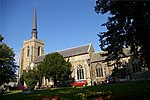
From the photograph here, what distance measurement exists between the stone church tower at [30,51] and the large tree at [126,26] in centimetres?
5181

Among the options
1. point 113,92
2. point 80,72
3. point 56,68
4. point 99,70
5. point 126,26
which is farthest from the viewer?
point 80,72

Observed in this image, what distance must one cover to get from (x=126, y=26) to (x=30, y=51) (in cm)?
5512

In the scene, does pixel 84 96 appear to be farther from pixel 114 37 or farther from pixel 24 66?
pixel 24 66

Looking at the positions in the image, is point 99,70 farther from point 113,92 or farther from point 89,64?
point 113,92

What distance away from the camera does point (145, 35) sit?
502 inches

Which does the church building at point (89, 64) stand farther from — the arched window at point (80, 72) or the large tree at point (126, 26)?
the large tree at point (126, 26)

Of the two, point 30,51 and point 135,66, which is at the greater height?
point 30,51

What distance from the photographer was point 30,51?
64875 mm

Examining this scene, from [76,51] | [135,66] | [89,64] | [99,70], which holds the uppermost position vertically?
[76,51]

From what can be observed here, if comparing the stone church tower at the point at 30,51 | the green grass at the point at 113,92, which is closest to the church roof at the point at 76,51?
the stone church tower at the point at 30,51

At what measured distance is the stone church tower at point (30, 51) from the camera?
212 ft

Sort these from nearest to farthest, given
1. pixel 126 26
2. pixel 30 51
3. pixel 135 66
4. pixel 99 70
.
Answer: pixel 126 26
pixel 135 66
pixel 99 70
pixel 30 51

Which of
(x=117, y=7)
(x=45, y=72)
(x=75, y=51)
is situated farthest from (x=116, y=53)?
(x=75, y=51)

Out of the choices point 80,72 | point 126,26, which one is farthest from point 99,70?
point 126,26
